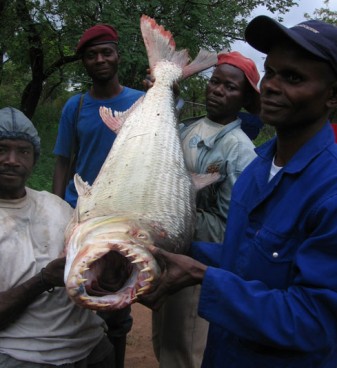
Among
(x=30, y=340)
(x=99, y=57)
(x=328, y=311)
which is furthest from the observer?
(x=99, y=57)

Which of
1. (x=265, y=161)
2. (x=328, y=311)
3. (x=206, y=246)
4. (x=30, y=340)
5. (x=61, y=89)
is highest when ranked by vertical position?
(x=265, y=161)

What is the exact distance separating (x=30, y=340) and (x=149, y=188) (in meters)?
0.92

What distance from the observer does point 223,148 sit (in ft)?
9.77

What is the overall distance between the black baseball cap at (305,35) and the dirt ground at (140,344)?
3.49 meters

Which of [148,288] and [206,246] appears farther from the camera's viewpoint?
[206,246]

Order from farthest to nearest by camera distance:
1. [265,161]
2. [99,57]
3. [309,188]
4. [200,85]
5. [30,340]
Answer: [200,85] < [99,57] < [30,340] < [265,161] < [309,188]

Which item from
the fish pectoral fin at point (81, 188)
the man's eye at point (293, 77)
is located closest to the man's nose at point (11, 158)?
the fish pectoral fin at point (81, 188)

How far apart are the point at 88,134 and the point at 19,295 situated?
1646mm

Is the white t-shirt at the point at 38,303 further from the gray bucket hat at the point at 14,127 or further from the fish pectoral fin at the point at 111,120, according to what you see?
the fish pectoral fin at the point at 111,120

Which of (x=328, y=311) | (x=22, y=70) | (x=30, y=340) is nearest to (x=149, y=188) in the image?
(x=30, y=340)

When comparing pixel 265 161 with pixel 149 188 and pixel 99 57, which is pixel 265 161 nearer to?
pixel 149 188

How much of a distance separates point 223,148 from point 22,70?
1397cm

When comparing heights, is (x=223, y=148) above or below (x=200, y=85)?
above

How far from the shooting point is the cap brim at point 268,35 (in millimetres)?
1830
